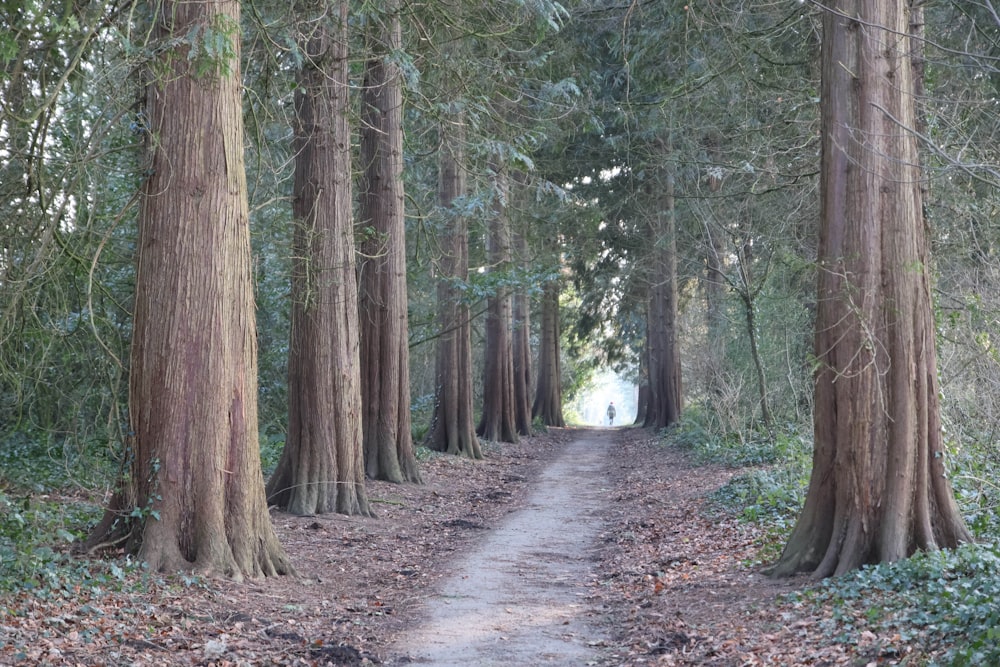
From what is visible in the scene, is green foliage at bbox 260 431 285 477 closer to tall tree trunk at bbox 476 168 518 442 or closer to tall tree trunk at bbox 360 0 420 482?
tall tree trunk at bbox 360 0 420 482

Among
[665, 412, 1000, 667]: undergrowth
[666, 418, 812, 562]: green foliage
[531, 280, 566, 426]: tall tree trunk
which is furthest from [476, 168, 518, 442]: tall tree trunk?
[665, 412, 1000, 667]: undergrowth

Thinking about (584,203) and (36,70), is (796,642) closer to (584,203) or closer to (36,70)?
(36,70)

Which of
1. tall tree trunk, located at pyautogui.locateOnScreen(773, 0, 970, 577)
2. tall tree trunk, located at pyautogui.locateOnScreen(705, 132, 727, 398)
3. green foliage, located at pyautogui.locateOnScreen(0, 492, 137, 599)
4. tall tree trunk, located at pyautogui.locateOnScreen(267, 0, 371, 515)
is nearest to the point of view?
green foliage, located at pyautogui.locateOnScreen(0, 492, 137, 599)

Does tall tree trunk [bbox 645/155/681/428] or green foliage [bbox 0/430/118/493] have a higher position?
tall tree trunk [bbox 645/155/681/428]

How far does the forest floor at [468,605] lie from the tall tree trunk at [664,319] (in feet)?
48.8

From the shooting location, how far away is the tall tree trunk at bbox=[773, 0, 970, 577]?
7398mm

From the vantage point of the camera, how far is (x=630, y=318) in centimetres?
3634

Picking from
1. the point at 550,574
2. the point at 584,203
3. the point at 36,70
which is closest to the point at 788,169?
the point at 550,574

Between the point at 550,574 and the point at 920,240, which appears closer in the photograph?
the point at 920,240

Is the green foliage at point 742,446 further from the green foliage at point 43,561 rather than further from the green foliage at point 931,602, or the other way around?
the green foliage at point 43,561

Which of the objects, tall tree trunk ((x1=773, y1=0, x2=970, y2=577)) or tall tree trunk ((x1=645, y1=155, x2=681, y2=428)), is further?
tall tree trunk ((x1=645, y1=155, x2=681, y2=428))

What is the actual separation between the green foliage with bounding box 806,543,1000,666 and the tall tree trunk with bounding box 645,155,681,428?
19232 mm

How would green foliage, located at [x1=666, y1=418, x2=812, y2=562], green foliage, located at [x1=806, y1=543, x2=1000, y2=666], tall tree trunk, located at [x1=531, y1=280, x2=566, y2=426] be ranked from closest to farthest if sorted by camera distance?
green foliage, located at [x1=806, y1=543, x2=1000, y2=666], green foliage, located at [x1=666, y1=418, x2=812, y2=562], tall tree trunk, located at [x1=531, y1=280, x2=566, y2=426]

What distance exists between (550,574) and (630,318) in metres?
27.8
